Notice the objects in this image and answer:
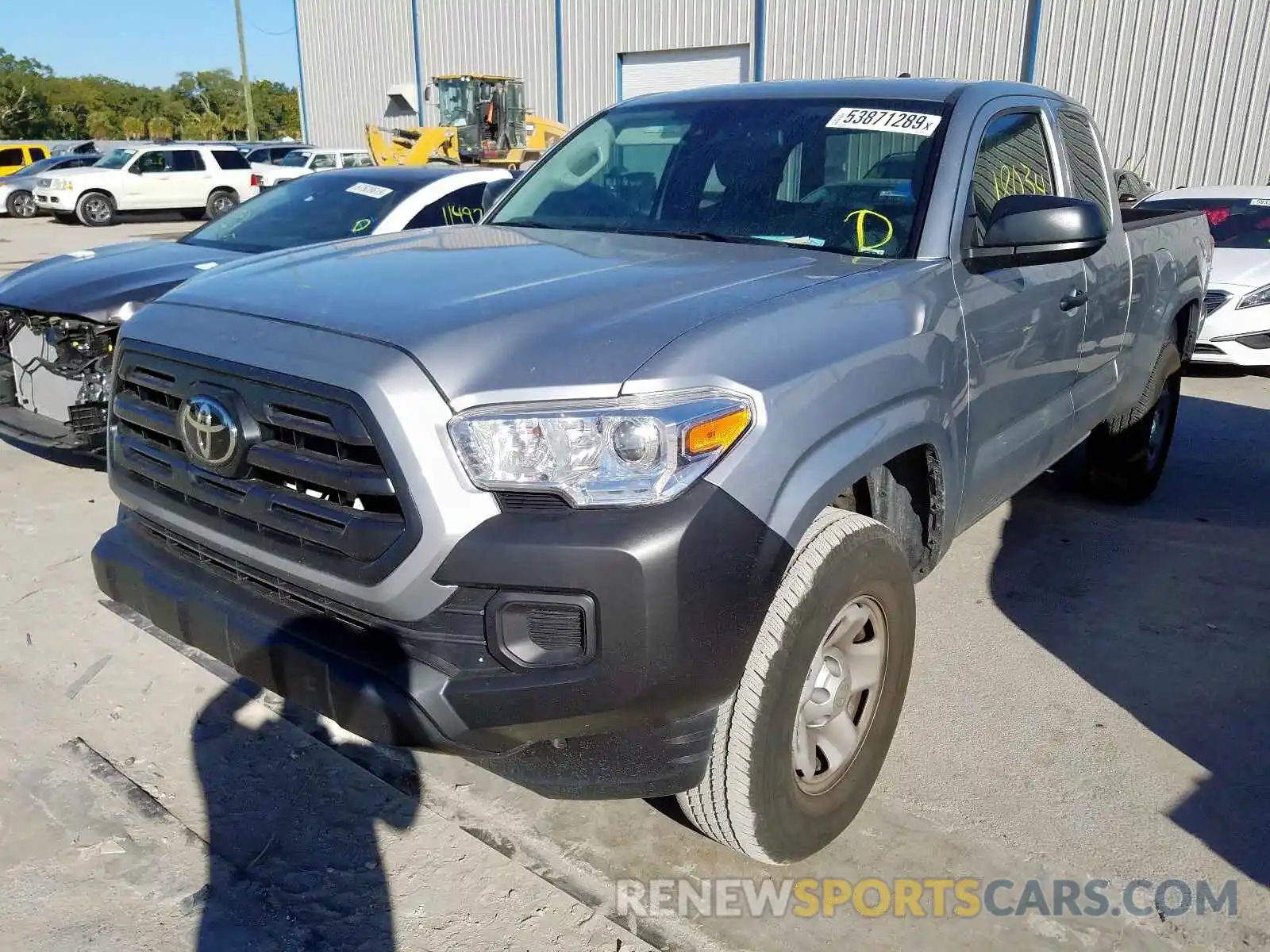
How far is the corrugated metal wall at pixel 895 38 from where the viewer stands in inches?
736

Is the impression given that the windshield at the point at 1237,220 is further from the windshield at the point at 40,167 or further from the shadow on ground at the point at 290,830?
the windshield at the point at 40,167

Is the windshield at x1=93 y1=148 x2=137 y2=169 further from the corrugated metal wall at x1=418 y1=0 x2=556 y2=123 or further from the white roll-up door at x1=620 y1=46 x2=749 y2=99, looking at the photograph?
the white roll-up door at x1=620 y1=46 x2=749 y2=99

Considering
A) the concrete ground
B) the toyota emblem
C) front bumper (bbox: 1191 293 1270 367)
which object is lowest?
the concrete ground

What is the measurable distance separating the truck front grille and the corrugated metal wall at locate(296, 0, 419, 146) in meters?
31.0

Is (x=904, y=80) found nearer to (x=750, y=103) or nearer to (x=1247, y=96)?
(x=750, y=103)

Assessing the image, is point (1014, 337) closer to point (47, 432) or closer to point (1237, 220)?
point (47, 432)

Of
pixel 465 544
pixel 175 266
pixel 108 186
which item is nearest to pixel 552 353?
pixel 465 544

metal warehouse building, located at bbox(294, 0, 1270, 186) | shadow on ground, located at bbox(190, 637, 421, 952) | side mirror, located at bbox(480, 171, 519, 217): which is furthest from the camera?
metal warehouse building, located at bbox(294, 0, 1270, 186)

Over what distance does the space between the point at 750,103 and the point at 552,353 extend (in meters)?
1.88

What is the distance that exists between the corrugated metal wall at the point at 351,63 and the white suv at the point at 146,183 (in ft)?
→ 31.9

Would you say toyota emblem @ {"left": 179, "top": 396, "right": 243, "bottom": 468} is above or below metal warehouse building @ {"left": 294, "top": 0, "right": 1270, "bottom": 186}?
below

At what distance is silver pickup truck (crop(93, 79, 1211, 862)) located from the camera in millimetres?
1963

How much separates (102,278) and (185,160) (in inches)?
778

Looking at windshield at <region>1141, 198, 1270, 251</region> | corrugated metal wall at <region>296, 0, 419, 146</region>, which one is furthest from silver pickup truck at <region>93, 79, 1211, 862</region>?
corrugated metal wall at <region>296, 0, 419, 146</region>
